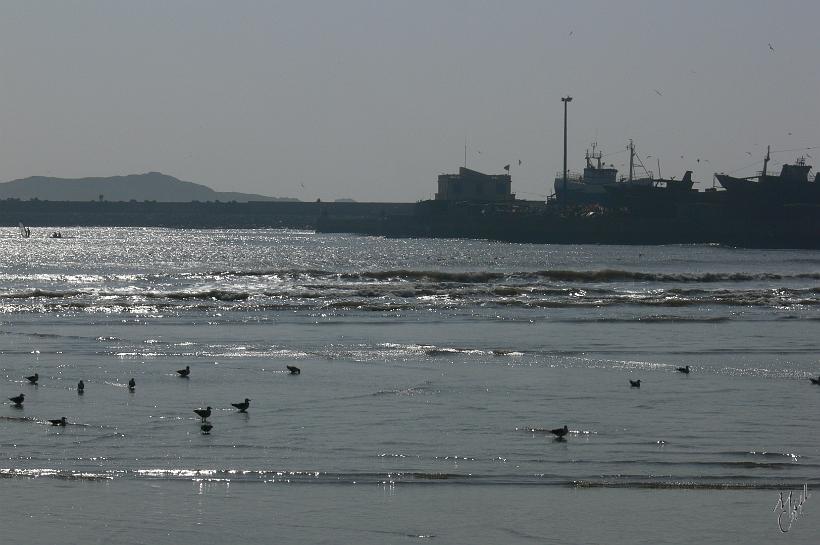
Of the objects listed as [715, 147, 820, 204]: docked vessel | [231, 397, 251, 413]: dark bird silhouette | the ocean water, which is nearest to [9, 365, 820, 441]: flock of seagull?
[231, 397, 251, 413]: dark bird silhouette

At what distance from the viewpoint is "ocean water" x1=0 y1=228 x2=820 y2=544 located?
46.2 ft

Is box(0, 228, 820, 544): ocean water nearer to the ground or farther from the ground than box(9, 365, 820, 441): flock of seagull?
nearer to the ground

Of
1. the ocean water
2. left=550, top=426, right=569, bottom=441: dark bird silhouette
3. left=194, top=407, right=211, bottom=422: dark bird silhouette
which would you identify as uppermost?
left=194, top=407, right=211, bottom=422: dark bird silhouette

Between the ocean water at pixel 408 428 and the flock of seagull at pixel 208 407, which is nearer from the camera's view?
the ocean water at pixel 408 428

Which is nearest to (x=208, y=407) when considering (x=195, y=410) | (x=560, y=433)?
(x=195, y=410)

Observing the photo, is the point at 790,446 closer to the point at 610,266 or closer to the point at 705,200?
the point at 610,266

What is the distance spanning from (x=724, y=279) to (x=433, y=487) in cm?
5774

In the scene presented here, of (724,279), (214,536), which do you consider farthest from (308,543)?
(724,279)

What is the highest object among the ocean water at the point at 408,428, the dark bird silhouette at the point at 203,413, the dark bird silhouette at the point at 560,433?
the dark bird silhouette at the point at 203,413

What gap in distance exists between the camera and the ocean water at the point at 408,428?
1409 centimetres

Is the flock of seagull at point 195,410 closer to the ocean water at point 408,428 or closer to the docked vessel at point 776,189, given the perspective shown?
the ocean water at point 408,428

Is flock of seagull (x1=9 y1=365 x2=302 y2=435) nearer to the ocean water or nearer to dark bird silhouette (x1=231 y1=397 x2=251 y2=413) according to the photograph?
dark bird silhouette (x1=231 y1=397 x2=251 y2=413)

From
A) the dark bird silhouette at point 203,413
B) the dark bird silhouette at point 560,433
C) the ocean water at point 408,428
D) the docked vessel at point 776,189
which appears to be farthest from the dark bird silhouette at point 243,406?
the docked vessel at point 776,189

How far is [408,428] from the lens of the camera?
19531 millimetres
